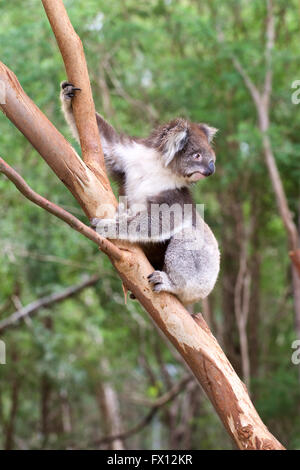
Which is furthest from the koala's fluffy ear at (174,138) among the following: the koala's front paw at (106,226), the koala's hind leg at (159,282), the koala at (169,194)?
the koala's hind leg at (159,282)

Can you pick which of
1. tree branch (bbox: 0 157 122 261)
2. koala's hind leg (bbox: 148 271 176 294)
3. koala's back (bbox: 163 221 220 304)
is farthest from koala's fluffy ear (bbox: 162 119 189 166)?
tree branch (bbox: 0 157 122 261)

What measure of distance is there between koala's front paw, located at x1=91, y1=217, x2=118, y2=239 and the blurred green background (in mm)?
3195

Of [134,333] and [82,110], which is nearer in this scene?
[82,110]

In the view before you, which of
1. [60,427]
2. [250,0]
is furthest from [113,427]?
[250,0]

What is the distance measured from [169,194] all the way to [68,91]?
831 millimetres

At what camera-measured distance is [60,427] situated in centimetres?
1033

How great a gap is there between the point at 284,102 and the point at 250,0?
131 centimetres

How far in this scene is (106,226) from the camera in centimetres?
284

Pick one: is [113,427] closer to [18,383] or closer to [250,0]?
[18,383]

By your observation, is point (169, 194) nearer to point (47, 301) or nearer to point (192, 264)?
point (192, 264)
